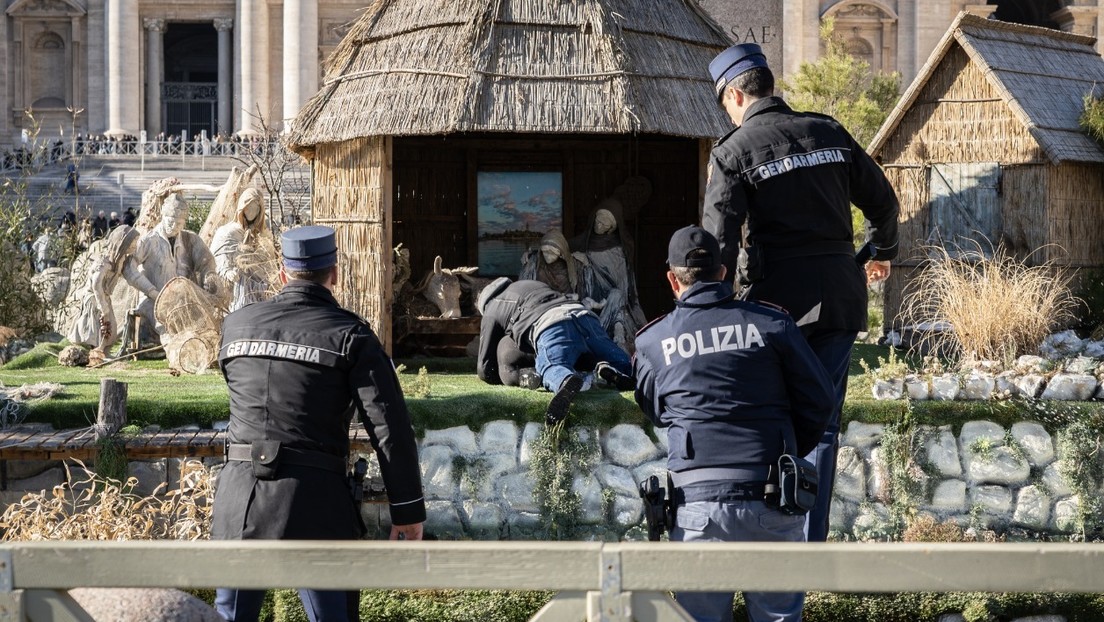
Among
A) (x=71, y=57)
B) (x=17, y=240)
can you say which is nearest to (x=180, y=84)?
(x=71, y=57)

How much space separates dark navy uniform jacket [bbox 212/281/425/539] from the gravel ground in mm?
567

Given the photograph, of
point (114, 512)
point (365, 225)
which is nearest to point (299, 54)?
point (365, 225)

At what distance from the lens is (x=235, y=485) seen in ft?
18.3

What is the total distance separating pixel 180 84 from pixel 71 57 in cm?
388

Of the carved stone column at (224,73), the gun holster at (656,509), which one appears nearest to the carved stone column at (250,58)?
the carved stone column at (224,73)

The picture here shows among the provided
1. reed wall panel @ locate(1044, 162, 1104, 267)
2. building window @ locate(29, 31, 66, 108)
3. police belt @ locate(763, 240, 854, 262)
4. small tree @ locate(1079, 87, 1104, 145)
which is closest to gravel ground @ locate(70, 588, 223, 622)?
police belt @ locate(763, 240, 854, 262)

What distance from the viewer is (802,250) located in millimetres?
6297

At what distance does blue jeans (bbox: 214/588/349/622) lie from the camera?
5.28m

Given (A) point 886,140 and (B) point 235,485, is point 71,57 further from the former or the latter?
(B) point 235,485

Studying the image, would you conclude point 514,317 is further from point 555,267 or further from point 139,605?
point 139,605

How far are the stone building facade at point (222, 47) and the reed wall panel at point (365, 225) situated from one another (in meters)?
34.3

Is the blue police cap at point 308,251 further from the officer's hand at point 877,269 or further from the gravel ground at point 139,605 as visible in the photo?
the officer's hand at point 877,269

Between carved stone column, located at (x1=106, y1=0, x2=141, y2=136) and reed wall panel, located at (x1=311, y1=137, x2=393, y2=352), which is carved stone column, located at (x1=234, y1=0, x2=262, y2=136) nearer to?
carved stone column, located at (x1=106, y1=0, x2=141, y2=136)

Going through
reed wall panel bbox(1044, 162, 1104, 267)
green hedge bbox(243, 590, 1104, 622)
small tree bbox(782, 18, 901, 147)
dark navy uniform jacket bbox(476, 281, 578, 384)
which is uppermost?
small tree bbox(782, 18, 901, 147)
